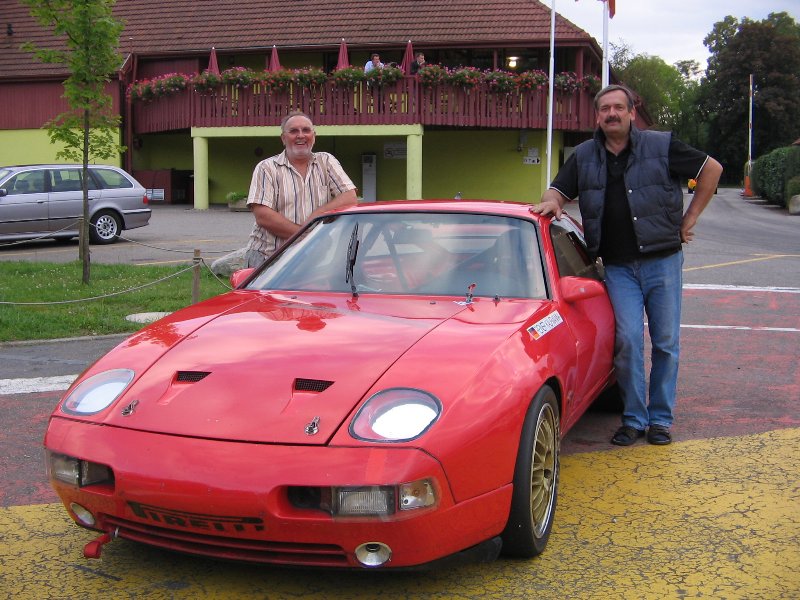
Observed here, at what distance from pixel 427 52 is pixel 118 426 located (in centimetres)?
2772

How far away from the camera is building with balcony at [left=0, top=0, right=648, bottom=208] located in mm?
26812

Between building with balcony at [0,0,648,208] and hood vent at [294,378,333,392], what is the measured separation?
78.1 ft

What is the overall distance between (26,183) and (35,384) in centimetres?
1177

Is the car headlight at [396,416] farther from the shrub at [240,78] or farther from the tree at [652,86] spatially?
the tree at [652,86]

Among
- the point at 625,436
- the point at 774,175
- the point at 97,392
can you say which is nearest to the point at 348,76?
the point at 774,175

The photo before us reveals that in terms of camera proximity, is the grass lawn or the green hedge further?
the green hedge

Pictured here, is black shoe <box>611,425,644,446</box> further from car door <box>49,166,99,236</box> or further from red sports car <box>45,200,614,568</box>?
car door <box>49,166,99,236</box>

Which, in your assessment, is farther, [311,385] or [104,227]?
[104,227]

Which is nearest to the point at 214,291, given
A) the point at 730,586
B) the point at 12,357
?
the point at 12,357

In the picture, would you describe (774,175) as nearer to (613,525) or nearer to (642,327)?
(642,327)

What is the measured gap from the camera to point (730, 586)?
11.0ft

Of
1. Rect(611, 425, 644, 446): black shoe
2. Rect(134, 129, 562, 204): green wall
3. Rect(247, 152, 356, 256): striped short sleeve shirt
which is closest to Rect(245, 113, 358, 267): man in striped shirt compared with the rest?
Rect(247, 152, 356, 256): striped short sleeve shirt

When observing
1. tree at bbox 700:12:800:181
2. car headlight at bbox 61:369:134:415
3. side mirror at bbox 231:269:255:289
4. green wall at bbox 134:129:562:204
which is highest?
tree at bbox 700:12:800:181

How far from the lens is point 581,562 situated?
357 cm
